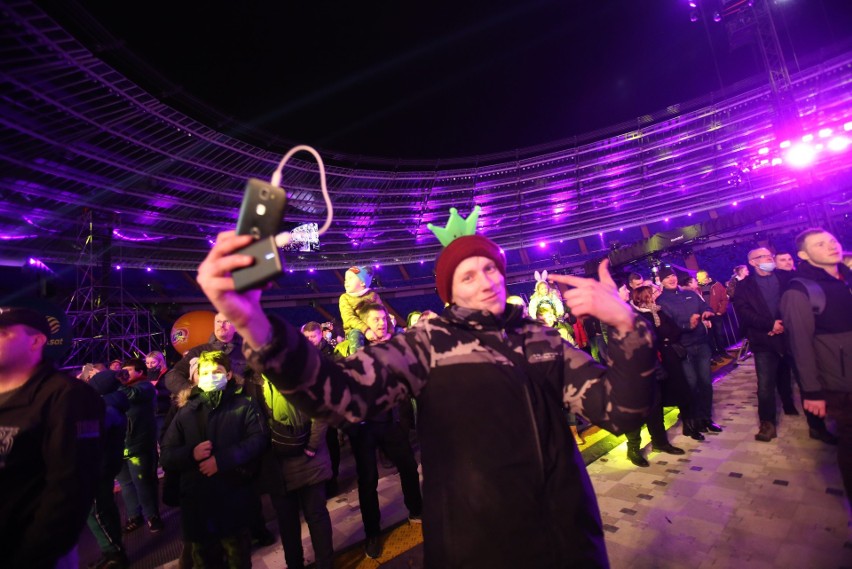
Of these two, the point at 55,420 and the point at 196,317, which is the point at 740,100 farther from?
the point at 196,317

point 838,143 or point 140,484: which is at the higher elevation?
point 838,143

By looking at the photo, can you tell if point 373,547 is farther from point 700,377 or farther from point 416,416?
point 700,377

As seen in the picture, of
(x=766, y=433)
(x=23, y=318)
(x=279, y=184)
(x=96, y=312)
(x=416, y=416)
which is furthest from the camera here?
(x=96, y=312)

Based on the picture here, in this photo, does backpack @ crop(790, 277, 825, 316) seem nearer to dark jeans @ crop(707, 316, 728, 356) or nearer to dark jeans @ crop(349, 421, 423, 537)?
dark jeans @ crop(349, 421, 423, 537)

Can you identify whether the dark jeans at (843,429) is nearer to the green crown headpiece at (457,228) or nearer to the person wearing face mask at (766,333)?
the person wearing face mask at (766,333)

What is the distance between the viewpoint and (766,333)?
15.3 ft

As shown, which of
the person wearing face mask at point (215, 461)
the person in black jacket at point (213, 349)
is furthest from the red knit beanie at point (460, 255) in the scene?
the person in black jacket at point (213, 349)

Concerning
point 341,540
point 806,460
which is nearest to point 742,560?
point 806,460

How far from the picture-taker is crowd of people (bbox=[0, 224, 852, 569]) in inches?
48.4

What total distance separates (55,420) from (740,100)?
25.3 m

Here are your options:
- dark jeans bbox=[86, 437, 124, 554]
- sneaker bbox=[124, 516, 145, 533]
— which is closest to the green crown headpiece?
dark jeans bbox=[86, 437, 124, 554]

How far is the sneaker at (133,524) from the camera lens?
4512mm

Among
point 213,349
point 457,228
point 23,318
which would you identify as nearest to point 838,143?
point 457,228

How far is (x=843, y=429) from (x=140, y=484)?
720 cm
